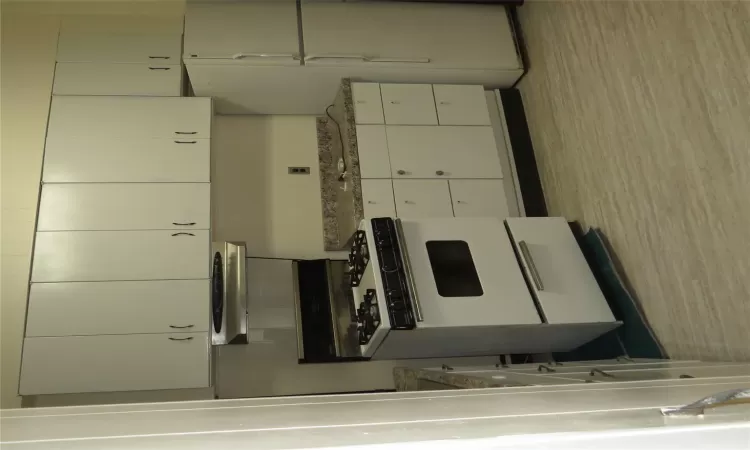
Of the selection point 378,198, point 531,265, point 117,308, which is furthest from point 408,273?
point 117,308

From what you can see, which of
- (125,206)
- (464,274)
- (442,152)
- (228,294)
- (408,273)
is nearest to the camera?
(408,273)

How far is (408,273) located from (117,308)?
53.1 inches

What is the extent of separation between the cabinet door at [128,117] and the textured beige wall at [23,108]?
13.2 inches

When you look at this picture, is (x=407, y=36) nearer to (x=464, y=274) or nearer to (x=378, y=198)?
(x=378, y=198)

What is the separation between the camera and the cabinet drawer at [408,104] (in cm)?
313

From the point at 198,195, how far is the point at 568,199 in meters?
1.94

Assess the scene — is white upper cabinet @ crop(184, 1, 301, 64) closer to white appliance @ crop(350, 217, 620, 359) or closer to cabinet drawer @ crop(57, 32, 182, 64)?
cabinet drawer @ crop(57, 32, 182, 64)

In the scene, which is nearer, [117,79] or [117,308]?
[117,308]

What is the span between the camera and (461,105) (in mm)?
3258

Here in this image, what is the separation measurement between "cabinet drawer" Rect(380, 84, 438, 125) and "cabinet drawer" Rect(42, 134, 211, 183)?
102cm

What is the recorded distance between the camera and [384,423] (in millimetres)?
703

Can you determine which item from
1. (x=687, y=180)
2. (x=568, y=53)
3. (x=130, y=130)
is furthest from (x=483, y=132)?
(x=130, y=130)

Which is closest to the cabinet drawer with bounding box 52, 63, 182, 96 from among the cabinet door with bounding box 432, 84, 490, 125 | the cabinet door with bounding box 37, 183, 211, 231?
the cabinet door with bounding box 37, 183, 211, 231

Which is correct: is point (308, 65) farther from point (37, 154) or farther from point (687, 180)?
point (687, 180)
